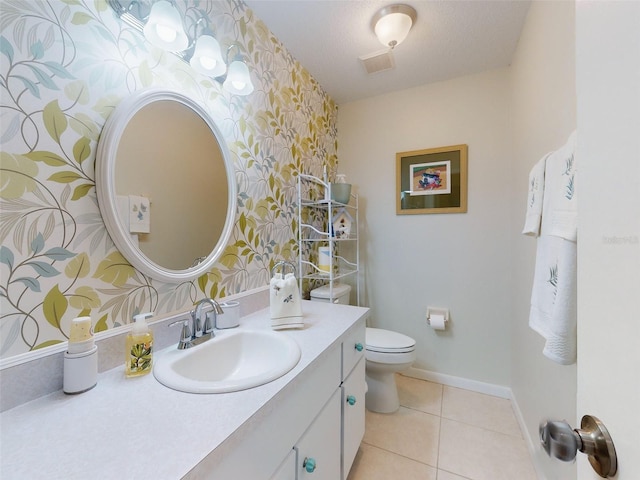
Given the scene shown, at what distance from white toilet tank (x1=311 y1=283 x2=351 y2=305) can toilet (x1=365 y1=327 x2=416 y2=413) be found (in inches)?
12.5

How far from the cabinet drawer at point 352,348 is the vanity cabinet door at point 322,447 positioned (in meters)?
0.10

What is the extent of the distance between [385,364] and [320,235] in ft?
3.27

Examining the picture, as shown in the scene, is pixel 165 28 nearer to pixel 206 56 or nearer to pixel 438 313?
pixel 206 56

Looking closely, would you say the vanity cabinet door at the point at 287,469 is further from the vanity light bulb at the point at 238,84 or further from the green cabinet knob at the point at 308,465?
the vanity light bulb at the point at 238,84

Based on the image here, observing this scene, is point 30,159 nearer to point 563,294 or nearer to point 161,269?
point 161,269

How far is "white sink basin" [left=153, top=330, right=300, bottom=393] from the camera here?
667mm

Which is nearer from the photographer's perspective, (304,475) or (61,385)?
(61,385)

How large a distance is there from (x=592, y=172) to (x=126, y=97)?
1.17 meters

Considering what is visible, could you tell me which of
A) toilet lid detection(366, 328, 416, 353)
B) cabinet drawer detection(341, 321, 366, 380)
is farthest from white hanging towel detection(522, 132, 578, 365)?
toilet lid detection(366, 328, 416, 353)

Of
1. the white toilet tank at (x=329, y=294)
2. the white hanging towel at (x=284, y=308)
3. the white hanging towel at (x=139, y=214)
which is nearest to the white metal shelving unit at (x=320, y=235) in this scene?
the white toilet tank at (x=329, y=294)

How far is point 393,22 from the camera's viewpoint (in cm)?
137

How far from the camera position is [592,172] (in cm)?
38

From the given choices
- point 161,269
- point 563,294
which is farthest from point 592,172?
point 161,269

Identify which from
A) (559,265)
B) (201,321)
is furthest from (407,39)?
(201,321)
